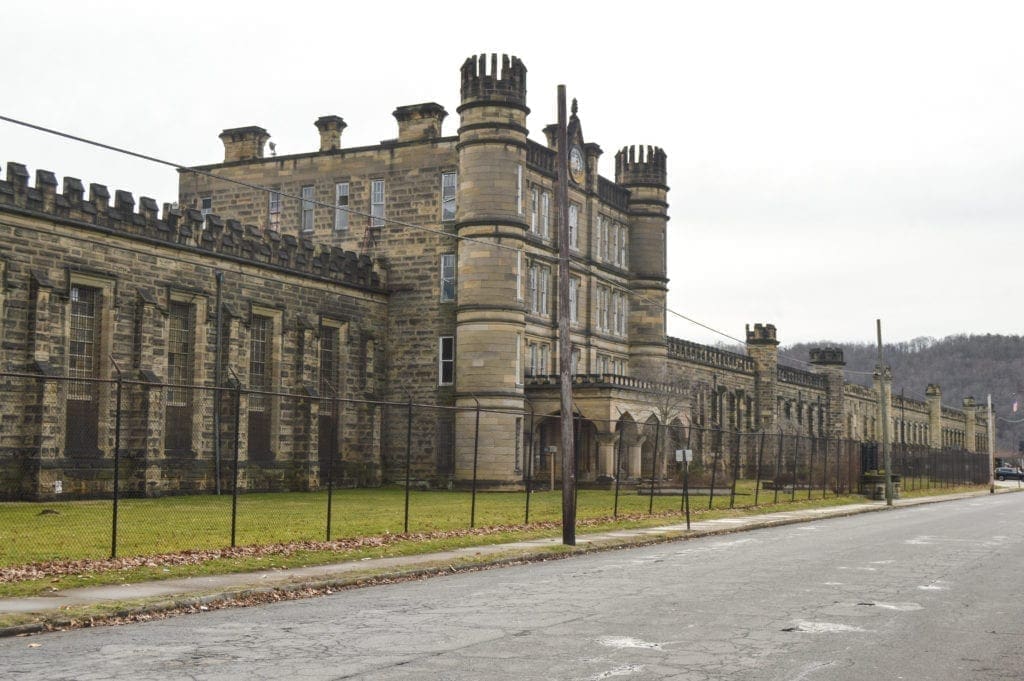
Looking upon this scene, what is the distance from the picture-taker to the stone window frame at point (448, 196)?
52156mm

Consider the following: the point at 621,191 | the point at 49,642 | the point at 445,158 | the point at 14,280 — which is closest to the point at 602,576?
the point at 49,642

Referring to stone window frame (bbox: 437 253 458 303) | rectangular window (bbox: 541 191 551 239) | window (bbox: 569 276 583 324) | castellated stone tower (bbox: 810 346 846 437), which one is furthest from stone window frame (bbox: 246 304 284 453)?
castellated stone tower (bbox: 810 346 846 437)

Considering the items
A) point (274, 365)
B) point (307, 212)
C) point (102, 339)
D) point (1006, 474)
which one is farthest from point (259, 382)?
point (1006, 474)

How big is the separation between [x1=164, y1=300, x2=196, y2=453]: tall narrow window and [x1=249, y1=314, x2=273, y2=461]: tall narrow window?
115 inches

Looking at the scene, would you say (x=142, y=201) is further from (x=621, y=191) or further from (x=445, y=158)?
(x=621, y=191)

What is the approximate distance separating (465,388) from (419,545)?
2843 cm

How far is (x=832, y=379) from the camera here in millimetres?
97938

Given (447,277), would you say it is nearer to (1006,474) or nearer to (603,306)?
(603,306)

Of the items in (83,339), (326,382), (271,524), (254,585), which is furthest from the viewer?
(326,382)

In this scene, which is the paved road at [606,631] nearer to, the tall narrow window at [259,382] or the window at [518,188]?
the tall narrow window at [259,382]

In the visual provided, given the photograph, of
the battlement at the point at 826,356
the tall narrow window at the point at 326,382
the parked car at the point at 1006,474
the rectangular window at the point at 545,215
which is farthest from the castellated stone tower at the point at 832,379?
the tall narrow window at the point at 326,382

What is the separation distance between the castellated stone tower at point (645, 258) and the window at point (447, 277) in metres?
14.1

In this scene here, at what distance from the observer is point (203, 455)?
41.5 m

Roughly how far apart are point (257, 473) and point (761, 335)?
5017 centimetres
